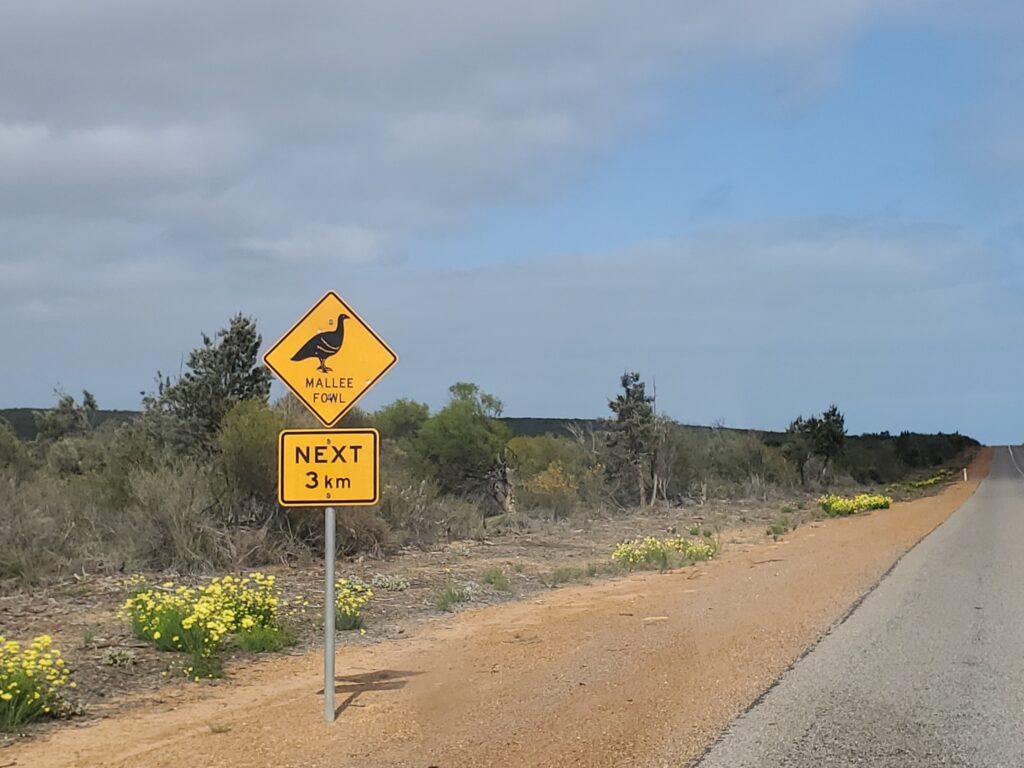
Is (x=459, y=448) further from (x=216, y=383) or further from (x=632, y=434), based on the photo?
(x=216, y=383)

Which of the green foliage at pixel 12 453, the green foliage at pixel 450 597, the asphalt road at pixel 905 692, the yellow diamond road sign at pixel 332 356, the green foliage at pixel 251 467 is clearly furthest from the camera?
the green foliage at pixel 12 453

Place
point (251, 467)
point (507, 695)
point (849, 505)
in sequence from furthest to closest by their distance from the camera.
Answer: point (849, 505) → point (251, 467) → point (507, 695)

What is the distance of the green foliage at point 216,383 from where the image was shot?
26.1 meters

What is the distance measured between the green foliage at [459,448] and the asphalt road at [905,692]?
23.2 metres

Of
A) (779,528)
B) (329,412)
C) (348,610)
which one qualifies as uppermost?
(329,412)

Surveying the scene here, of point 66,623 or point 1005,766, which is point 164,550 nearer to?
point 66,623

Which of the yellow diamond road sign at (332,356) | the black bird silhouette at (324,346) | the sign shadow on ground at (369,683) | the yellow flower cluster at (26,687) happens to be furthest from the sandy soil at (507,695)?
the black bird silhouette at (324,346)

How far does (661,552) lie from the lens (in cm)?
2311

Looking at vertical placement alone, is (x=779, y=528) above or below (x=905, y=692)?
above

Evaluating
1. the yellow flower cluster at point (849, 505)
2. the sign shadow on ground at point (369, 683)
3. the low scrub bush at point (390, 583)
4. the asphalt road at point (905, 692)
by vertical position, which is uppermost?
the yellow flower cluster at point (849, 505)

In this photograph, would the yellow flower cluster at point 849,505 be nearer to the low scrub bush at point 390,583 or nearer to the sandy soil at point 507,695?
the sandy soil at point 507,695

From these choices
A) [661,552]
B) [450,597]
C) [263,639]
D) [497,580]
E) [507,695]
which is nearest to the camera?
[507,695]

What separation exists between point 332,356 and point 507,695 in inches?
131

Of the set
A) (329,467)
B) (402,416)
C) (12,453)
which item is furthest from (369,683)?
(402,416)
